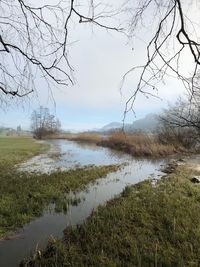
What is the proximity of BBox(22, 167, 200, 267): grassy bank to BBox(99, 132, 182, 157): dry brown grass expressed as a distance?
18.1 metres

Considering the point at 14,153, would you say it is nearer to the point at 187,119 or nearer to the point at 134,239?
the point at 134,239

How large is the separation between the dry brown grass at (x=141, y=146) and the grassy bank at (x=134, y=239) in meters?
18.1

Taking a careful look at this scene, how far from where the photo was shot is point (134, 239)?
6.89 meters

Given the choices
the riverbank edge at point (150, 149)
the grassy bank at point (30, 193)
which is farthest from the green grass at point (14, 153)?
the riverbank edge at point (150, 149)

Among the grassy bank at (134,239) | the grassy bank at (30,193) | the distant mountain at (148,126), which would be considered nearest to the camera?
the grassy bank at (134,239)

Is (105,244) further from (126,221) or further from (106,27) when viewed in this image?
(106,27)

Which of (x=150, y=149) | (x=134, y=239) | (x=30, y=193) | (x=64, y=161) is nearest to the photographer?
(x=134, y=239)

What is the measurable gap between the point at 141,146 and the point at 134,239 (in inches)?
1055

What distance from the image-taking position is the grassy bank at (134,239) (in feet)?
19.6

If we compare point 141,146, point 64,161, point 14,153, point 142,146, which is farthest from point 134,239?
point 141,146

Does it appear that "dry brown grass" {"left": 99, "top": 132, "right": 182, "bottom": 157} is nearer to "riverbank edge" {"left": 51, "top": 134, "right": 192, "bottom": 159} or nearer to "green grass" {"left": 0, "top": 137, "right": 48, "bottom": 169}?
"riverbank edge" {"left": 51, "top": 134, "right": 192, "bottom": 159}

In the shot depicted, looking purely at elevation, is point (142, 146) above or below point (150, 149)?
above

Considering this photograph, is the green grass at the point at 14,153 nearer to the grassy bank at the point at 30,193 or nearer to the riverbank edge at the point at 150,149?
the grassy bank at the point at 30,193

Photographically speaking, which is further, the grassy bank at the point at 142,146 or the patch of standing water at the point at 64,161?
the grassy bank at the point at 142,146
